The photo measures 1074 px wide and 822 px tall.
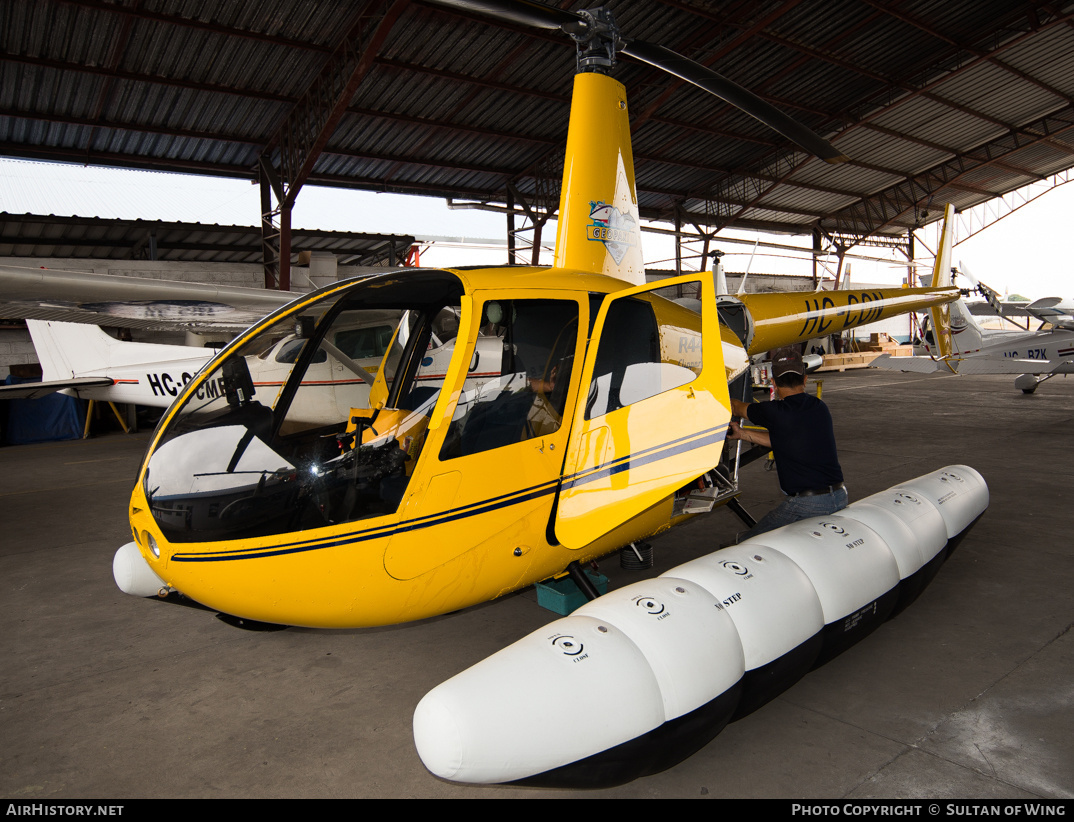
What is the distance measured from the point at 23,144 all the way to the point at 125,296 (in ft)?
30.5

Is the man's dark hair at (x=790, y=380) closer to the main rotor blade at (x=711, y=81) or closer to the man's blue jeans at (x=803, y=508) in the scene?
the man's blue jeans at (x=803, y=508)

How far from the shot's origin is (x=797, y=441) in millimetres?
3775

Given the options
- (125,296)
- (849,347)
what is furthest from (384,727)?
(849,347)

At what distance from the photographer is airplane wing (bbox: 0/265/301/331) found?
6.29m

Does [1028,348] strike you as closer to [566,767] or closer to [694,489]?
[694,489]

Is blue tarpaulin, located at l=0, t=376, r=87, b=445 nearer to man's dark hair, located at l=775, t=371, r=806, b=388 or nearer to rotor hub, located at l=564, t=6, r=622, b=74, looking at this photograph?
rotor hub, located at l=564, t=6, r=622, b=74

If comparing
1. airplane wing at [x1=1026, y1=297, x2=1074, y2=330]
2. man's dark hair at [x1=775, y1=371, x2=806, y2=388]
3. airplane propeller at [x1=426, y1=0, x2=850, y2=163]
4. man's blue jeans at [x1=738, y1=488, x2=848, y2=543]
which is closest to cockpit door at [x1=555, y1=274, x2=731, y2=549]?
man's dark hair at [x1=775, y1=371, x2=806, y2=388]

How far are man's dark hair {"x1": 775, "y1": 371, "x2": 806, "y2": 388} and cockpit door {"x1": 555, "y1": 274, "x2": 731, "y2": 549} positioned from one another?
0.85 m

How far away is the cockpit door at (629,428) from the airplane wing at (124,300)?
531 centimetres

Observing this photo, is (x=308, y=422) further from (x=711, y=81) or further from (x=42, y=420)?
(x=42, y=420)

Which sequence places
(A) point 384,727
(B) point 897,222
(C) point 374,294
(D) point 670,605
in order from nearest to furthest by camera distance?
(D) point 670,605 < (A) point 384,727 < (C) point 374,294 < (B) point 897,222

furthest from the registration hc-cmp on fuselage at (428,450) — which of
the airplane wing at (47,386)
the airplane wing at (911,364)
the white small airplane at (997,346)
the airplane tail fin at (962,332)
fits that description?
the airplane tail fin at (962,332)

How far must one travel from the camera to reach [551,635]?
7.63ft

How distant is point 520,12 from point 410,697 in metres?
3.84
